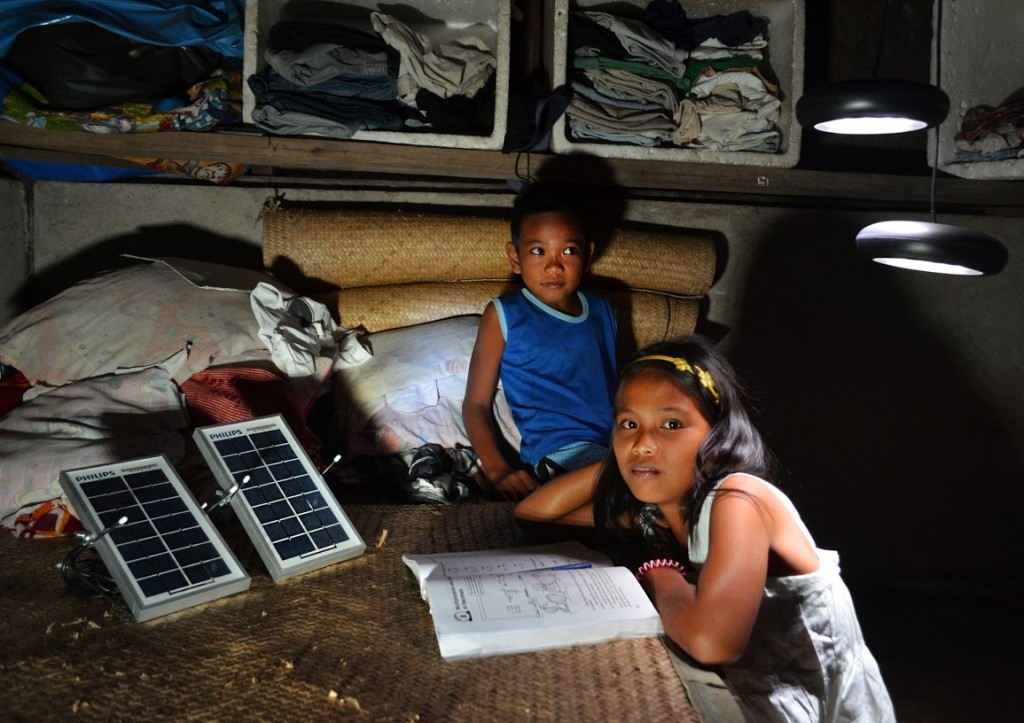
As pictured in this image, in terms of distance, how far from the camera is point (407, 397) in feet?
8.06

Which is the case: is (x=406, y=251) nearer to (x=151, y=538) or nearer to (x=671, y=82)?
(x=671, y=82)

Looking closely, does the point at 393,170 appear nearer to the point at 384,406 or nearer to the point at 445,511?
the point at 384,406

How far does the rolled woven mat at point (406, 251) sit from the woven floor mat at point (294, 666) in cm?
133

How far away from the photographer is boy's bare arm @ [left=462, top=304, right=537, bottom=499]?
236 cm

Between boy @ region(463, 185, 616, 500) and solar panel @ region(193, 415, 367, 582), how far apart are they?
736mm

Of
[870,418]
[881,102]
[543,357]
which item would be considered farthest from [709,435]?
[870,418]

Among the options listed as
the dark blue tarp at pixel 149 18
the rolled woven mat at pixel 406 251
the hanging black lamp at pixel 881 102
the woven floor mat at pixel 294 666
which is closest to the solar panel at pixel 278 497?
the woven floor mat at pixel 294 666

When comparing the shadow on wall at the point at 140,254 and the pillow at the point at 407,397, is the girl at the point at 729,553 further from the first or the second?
the shadow on wall at the point at 140,254

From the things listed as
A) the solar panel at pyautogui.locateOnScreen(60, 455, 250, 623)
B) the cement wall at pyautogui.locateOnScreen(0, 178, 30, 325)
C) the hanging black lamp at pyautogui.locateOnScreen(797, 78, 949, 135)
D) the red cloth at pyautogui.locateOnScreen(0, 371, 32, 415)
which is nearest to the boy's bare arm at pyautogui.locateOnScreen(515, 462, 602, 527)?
the solar panel at pyautogui.locateOnScreen(60, 455, 250, 623)

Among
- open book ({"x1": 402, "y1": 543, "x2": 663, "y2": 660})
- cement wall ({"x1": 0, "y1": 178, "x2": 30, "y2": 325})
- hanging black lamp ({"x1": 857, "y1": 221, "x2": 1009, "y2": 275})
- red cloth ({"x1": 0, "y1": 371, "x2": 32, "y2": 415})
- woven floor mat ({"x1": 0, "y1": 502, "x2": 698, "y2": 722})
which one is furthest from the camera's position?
cement wall ({"x1": 0, "y1": 178, "x2": 30, "y2": 325})

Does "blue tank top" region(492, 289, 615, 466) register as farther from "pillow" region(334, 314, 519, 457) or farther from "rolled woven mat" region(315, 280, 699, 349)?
"rolled woven mat" region(315, 280, 699, 349)

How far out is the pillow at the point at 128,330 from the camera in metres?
2.17

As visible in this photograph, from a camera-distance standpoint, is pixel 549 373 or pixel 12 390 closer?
pixel 12 390

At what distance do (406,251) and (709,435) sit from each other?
1437 mm
